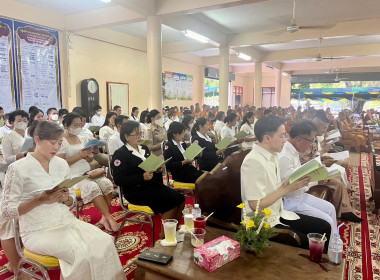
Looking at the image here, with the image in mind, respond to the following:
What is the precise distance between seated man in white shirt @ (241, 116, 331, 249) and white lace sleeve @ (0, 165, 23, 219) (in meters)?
1.42

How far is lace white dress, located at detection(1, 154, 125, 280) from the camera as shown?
1749mm

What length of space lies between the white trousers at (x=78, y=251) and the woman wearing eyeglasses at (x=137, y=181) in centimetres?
77

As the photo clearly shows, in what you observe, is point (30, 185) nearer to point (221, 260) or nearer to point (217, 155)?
A: point (221, 260)

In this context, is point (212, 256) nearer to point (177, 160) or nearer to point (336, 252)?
point (336, 252)

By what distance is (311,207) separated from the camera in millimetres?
2471

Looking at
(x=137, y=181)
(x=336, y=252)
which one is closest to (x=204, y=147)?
(x=137, y=181)

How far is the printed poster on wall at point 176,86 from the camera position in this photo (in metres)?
12.4

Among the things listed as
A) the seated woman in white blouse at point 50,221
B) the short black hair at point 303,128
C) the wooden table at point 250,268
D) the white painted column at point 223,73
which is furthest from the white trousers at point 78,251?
the white painted column at point 223,73

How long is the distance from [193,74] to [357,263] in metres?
12.7

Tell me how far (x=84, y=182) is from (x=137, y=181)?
737 mm

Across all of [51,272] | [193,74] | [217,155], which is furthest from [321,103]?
[51,272]

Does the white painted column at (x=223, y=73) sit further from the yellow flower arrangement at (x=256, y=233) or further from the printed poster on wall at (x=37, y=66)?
the yellow flower arrangement at (x=256, y=233)

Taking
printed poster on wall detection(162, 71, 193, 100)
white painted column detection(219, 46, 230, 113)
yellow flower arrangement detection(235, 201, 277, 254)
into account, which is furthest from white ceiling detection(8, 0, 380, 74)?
yellow flower arrangement detection(235, 201, 277, 254)

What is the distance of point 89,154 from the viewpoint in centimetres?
309
